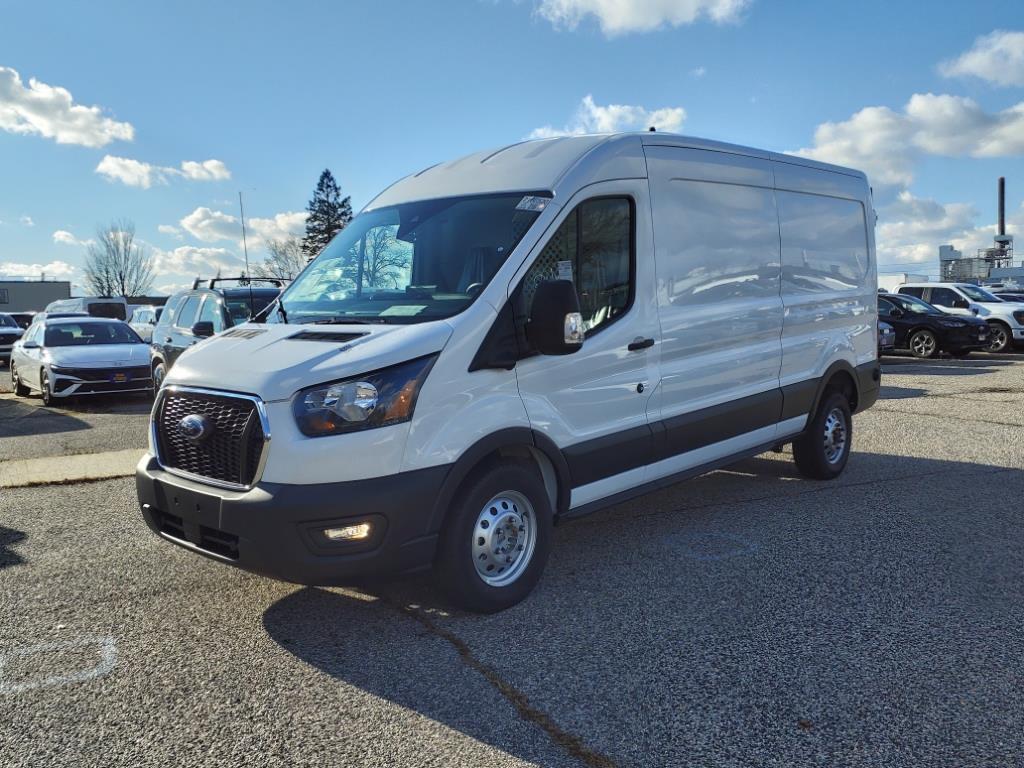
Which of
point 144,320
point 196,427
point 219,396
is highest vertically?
point 144,320

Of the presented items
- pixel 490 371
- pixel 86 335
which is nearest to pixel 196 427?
pixel 490 371

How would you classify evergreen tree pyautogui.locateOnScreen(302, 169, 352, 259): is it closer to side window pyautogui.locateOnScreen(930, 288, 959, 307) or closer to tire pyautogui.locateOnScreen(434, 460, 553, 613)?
side window pyautogui.locateOnScreen(930, 288, 959, 307)

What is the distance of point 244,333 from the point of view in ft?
15.4

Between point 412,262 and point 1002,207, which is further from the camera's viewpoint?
point 1002,207

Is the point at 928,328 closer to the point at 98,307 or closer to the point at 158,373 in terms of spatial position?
the point at 158,373

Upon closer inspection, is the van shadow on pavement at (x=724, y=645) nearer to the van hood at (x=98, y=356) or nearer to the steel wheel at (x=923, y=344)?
the van hood at (x=98, y=356)

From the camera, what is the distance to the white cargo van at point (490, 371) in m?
3.78

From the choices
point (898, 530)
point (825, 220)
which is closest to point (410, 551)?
point (898, 530)

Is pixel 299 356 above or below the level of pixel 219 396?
above

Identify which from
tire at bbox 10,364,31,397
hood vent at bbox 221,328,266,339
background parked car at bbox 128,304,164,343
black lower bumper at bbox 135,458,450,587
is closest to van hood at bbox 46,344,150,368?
tire at bbox 10,364,31,397

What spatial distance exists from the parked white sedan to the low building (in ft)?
242

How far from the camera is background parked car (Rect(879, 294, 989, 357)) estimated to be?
20.0 m

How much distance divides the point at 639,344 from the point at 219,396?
2397 mm

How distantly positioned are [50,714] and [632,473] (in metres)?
3.25
